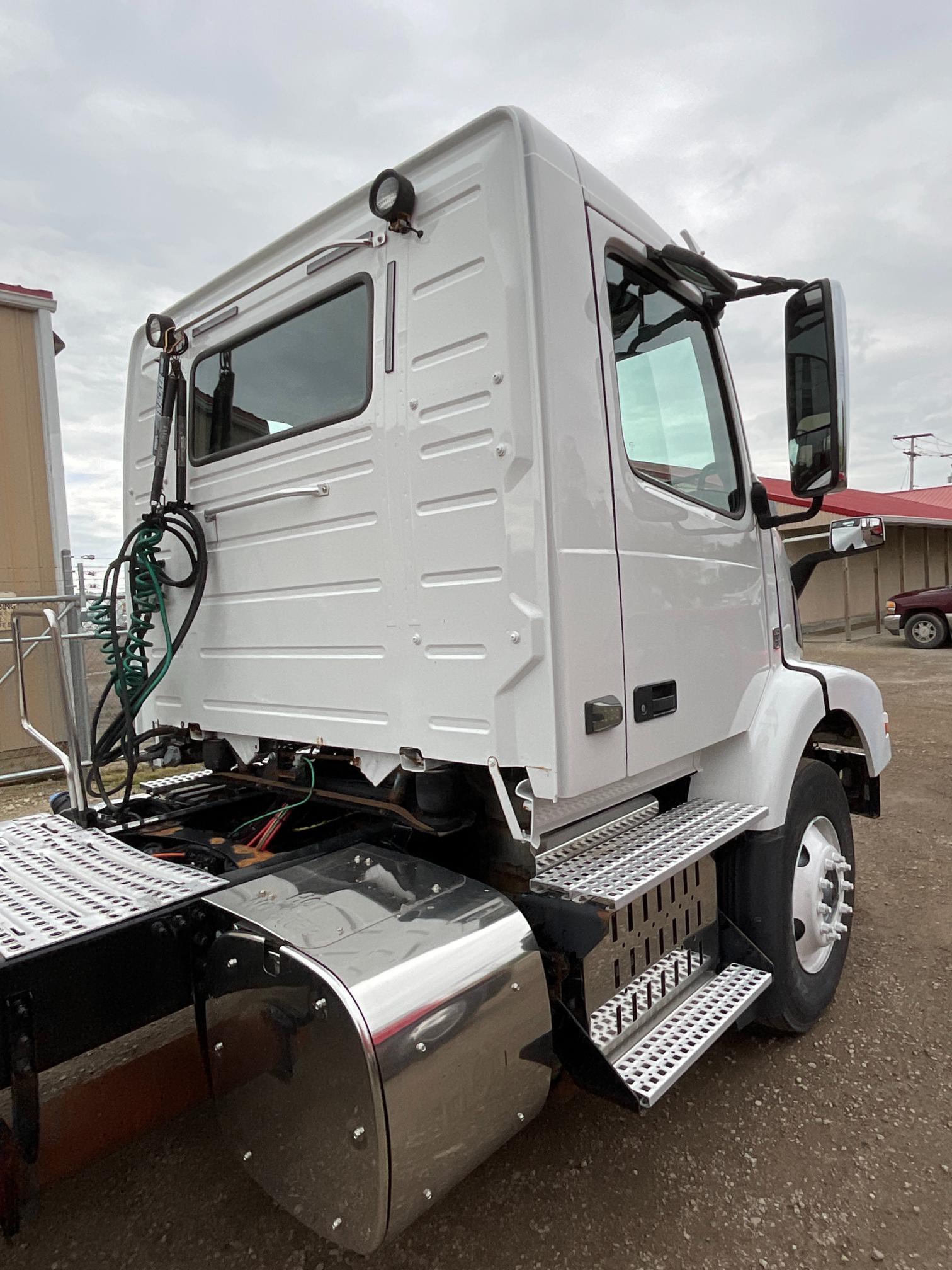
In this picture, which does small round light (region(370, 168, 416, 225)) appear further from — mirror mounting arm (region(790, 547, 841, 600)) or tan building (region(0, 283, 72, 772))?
tan building (region(0, 283, 72, 772))

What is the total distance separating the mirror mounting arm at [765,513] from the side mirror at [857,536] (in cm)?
19

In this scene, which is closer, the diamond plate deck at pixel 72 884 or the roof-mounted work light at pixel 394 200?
the diamond plate deck at pixel 72 884

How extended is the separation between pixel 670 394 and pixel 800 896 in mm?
1878

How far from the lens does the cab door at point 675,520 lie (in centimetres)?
230

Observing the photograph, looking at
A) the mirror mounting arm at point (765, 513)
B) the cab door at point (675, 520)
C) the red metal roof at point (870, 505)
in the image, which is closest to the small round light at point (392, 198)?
the cab door at point (675, 520)

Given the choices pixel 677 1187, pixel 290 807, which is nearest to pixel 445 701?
pixel 290 807

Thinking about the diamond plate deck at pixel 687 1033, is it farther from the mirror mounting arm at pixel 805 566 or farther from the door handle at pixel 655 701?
the mirror mounting arm at pixel 805 566

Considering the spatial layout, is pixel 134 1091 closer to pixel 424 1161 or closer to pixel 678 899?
pixel 424 1161

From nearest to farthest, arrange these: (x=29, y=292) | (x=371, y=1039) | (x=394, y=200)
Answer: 1. (x=371, y=1039)
2. (x=394, y=200)
3. (x=29, y=292)

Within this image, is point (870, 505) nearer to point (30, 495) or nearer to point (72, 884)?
point (30, 495)

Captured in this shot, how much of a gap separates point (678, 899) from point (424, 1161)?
1.17 m

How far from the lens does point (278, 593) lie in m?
2.67

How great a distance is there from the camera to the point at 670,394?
9.00 feet

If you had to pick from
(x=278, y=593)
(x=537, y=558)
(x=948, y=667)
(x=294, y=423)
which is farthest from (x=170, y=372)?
(x=948, y=667)
